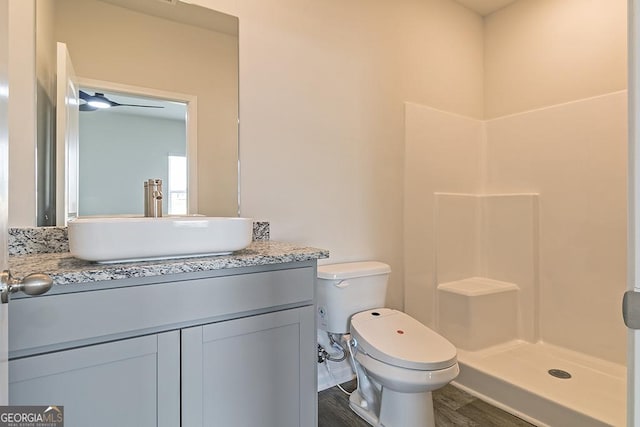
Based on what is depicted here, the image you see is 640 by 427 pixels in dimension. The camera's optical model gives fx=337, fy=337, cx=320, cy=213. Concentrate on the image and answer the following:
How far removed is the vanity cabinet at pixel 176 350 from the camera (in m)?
0.85

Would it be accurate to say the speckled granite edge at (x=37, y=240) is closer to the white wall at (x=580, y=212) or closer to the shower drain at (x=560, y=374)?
the shower drain at (x=560, y=374)

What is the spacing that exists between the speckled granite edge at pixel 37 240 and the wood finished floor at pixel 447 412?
4.57 ft

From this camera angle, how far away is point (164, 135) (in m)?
1.47

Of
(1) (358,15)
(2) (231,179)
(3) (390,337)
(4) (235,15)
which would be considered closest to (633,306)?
(3) (390,337)

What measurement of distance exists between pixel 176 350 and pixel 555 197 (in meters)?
2.40

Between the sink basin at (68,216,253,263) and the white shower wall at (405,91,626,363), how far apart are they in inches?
54.7

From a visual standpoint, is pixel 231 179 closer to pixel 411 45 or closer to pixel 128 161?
Result: pixel 128 161

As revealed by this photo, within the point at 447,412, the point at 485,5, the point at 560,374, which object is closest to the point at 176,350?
the point at 447,412

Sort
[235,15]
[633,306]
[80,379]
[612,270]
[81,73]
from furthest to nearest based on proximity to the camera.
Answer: [612,270]
[235,15]
[81,73]
[80,379]
[633,306]

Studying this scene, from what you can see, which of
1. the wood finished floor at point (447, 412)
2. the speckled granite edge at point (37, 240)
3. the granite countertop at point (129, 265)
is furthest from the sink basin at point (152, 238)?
the wood finished floor at point (447, 412)

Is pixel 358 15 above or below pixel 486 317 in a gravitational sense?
above

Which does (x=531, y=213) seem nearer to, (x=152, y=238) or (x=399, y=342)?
(x=399, y=342)

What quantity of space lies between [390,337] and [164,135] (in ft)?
4.44

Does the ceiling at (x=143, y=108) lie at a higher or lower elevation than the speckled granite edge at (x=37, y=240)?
higher
